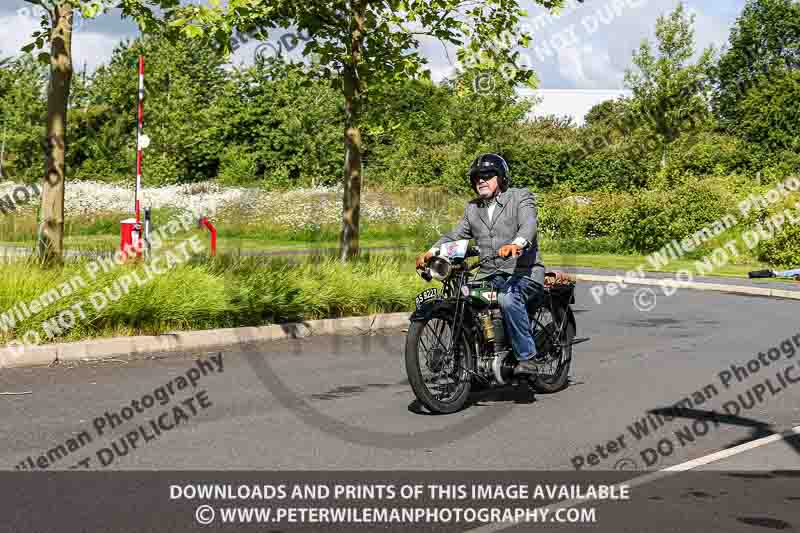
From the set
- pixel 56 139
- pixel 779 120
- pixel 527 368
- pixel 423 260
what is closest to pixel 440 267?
pixel 423 260

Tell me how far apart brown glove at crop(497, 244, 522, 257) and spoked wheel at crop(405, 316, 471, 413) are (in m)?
0.63

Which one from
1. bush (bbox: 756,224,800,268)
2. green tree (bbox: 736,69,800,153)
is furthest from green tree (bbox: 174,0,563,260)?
green tree (bbox: 736,69,800,153)

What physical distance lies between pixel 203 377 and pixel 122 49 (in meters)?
49.1

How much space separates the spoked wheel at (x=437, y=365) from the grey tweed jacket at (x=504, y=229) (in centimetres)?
70

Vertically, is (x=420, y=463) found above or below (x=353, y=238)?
below

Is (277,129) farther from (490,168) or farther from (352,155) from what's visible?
(490,168)

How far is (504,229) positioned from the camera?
26.4 feet

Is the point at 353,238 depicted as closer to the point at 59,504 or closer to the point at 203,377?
the point at 203,377

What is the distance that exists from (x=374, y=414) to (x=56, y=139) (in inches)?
234

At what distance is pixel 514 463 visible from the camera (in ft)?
19.9

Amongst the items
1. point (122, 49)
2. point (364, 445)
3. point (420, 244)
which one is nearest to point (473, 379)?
point (364, 445)

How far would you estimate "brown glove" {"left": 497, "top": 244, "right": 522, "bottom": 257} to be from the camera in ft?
24.5

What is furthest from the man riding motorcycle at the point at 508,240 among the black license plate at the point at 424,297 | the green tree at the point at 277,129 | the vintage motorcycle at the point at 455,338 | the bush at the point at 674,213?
the green tree at the point at 277,129

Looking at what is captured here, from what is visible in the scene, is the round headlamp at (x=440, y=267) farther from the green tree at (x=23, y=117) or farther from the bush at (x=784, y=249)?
the green tree at (x=23, y=117)
